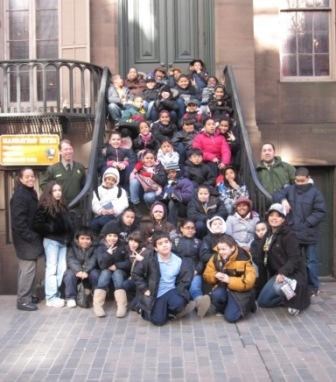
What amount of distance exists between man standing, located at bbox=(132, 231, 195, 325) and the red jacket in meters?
2.58

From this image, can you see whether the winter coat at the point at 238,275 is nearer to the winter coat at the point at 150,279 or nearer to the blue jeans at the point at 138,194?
the winter coat at the point at 150,279

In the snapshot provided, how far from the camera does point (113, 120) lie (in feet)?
35.9

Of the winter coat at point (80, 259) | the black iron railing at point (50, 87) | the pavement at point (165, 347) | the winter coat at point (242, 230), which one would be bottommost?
the pavement at point (165, 347)

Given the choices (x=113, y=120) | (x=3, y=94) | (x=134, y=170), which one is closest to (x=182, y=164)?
(x=134, y=170)

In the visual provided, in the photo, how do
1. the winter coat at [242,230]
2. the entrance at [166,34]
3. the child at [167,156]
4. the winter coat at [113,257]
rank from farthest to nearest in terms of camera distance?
the entrance at [166,34], the child at [167,156], the winter coat at [242,230], the winter coat at [113,257]

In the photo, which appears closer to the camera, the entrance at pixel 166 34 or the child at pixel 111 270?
the child at pixel 111 270

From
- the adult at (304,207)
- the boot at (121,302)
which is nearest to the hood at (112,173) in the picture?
the boot at (121,302)

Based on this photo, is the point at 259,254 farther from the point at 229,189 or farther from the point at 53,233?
the point at 53,233

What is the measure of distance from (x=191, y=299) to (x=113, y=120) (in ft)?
14.6

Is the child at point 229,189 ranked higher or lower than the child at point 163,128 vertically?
lower

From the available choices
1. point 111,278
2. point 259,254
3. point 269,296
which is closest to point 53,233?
point 111,278

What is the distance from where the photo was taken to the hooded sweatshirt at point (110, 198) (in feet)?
28.0

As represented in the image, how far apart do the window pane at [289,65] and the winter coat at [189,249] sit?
610 cm

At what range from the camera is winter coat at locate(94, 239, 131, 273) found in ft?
24.8
